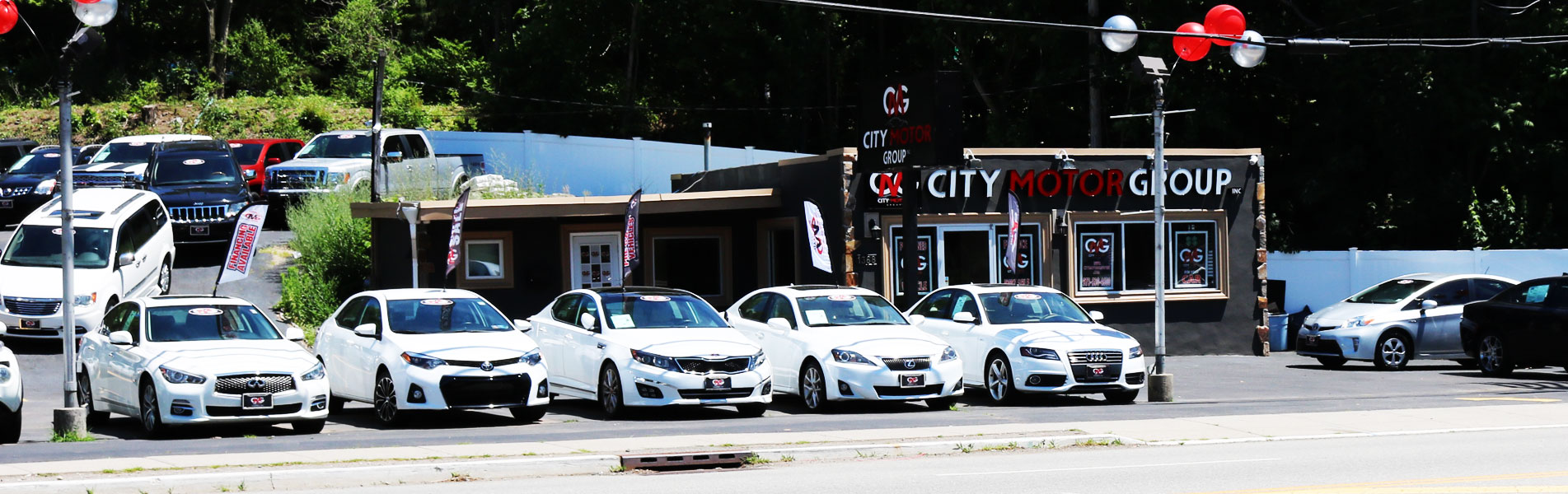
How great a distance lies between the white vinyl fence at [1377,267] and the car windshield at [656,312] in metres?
17.8

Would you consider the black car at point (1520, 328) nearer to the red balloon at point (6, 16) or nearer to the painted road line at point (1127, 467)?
the painted road line at point (1127, 467)

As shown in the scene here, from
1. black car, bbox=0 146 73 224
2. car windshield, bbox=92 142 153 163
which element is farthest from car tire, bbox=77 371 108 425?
black car, bbox=0 146 73 224

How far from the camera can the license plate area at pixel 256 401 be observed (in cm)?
1439

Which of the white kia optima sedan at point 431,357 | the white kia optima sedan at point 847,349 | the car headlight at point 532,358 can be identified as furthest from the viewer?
the white kia optima sedan at point 847,349

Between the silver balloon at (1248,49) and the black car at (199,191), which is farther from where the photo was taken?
the black car at (199,191)

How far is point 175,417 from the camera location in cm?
1424

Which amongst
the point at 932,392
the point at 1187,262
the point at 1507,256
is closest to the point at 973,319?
the point at 932,392

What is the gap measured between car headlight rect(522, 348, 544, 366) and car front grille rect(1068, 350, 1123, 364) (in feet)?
20.5

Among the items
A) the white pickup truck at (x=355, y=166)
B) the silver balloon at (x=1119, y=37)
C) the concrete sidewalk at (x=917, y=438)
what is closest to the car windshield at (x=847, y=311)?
the concrete sidewalk at (x=917, y=438)

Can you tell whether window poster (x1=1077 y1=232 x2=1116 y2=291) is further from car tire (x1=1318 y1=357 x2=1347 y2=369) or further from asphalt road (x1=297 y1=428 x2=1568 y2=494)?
asphalt road (x1=297 y1=428 x2=1568 y2=494)

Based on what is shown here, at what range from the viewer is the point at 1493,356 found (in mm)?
21578

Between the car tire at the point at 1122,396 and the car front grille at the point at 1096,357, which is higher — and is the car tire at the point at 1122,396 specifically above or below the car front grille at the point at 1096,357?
below

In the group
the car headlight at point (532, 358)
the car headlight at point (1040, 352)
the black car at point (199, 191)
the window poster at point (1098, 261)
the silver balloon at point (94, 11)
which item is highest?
the silver balloon at point (94, 11)

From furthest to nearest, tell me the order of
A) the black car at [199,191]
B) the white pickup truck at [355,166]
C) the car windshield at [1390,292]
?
the white pickup truck at [355,166] < the black car at [199,191] < the car windshield at [1390,292]
